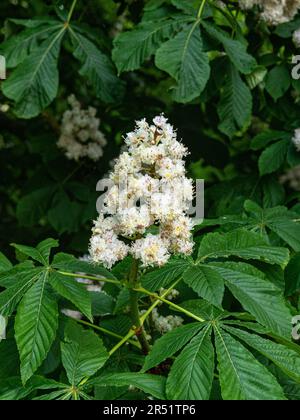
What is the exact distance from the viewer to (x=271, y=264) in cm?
212

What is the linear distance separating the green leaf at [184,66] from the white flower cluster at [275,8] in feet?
1.86

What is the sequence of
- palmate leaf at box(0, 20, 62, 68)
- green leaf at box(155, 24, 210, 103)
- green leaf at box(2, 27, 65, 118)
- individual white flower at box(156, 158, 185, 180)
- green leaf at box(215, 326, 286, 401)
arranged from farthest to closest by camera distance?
palmate leaf at box(0, 20, 62, 68)
green leaf at box(2, 27, 65, 118)
green leaf at box(155, 24, 210, 103)
individual white flower at box(156, 158, 185, 180)
green leaf at box(215, 326, 286, 401)

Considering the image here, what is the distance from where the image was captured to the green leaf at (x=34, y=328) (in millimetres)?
1675

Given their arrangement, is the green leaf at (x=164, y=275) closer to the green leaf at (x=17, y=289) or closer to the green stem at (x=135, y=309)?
the green stem at (x=135, y=309)

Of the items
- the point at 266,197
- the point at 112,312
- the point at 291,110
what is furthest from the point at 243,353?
the point at 291,110

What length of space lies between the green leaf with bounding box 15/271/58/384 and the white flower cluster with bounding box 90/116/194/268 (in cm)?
19

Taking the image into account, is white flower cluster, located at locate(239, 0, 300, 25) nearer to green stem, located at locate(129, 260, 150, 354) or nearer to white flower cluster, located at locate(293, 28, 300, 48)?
white flower cluster, located at locate(293, 28, 300, 48)

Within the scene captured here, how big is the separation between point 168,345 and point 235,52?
174cm

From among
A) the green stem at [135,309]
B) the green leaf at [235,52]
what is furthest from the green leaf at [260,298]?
the green leaf at [235,52]

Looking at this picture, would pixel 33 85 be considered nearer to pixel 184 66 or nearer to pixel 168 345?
pixel 184 66

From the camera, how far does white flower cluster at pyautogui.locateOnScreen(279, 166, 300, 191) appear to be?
424 centimetres

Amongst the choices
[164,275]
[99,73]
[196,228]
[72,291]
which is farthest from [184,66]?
[72,291]

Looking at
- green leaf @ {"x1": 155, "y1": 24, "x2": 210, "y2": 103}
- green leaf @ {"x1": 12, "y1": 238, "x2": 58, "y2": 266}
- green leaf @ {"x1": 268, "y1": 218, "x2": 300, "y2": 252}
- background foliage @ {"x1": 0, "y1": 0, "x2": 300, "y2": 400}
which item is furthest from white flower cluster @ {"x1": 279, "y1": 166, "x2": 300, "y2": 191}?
green leaf @ {"x1": 12, "y1": 238, "x2": 58, "y2": 266}
